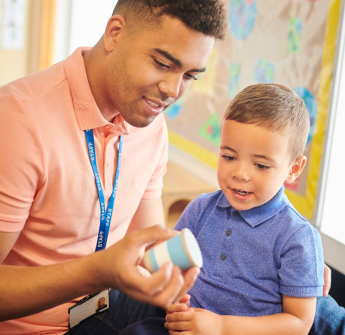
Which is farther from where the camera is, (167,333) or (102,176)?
(102,176)

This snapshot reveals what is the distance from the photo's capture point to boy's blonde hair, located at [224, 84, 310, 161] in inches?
44.3

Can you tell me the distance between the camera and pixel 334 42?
1.79 m

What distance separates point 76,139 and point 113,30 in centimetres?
34

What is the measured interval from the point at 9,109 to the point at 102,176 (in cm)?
34

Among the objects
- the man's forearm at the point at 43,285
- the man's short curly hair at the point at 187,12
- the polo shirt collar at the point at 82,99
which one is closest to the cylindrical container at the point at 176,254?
the man's forearm at the point at 43,285

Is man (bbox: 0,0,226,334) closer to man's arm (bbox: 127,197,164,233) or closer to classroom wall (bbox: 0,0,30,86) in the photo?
man's arm (bbox: 127,197,164,233)

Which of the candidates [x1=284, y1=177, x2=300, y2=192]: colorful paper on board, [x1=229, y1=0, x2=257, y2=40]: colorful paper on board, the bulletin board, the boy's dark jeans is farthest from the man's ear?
[x1=229, y1=0, x2=257, y2=40]: colorful paper on board

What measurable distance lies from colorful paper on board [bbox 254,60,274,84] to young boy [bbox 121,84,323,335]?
3.55 feet

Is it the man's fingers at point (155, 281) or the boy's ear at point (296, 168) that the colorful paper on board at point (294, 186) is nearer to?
the boy's ear at point (296, 168)

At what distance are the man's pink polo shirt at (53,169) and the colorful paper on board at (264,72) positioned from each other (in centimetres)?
116

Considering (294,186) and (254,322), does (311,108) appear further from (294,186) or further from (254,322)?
(254,322)

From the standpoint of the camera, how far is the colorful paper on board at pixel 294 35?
1996 mm

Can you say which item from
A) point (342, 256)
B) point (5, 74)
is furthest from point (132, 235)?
point (5, 74)

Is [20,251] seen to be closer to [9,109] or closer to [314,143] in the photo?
[9,109]
